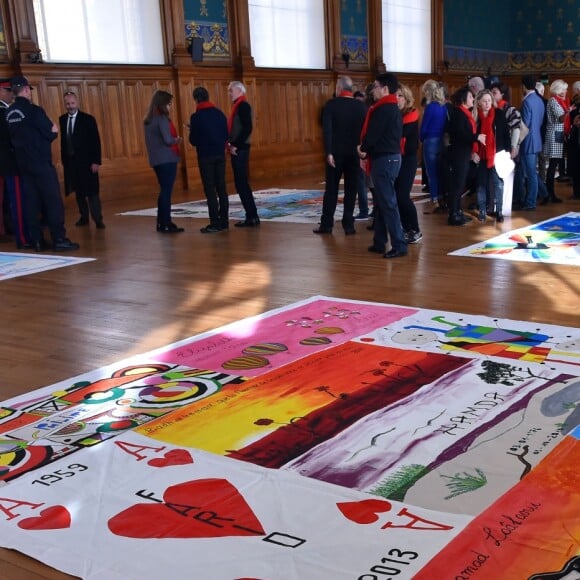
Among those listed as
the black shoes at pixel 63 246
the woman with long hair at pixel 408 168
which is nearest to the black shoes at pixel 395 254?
the woman with long hair at pixel 408 168

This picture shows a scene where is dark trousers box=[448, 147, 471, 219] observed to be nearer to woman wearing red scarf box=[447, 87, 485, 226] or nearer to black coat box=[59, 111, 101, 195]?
woman wearing red scarf box=[447, 87, 485, 226]

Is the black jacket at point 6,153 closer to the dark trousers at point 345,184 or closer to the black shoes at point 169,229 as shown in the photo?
the black shoes at point 169,229

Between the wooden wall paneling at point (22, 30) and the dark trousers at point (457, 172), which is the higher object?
the wooden wall paneling at point (22, 30)

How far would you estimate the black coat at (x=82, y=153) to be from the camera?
314 inches

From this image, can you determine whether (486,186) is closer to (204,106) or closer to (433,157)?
(433,157)

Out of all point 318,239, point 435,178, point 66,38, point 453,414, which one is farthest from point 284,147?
point 453,414

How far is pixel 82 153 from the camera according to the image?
317 inches

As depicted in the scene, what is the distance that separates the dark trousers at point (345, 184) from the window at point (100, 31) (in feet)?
16.1

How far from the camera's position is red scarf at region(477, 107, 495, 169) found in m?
7.57

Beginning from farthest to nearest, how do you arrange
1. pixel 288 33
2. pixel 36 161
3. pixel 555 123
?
pixel 288 33, pixel 555 123, pixel 36 161

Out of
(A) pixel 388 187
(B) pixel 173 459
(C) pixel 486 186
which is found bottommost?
(B) pixel 173 459

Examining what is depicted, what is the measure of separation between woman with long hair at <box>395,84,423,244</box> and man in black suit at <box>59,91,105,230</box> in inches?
125

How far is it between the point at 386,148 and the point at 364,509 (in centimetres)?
390

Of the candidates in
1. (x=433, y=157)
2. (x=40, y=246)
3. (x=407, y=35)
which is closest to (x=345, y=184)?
(x=433, y=157)
